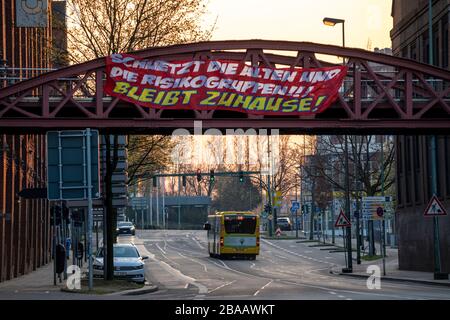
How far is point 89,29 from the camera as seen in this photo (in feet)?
139

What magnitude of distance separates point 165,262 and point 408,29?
2124 cm

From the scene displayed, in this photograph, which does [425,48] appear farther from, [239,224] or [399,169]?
[239,224]

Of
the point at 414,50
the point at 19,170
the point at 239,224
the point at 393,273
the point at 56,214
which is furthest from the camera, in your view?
the point at 239,224

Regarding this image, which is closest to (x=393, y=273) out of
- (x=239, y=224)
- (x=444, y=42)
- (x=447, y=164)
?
(x=447, y=164)

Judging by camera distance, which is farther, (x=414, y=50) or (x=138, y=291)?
(x=414, y=50)

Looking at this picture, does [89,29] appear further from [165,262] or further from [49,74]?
[165,262]

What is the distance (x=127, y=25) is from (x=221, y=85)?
5.96 metres

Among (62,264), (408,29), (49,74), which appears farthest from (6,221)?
(408,29)

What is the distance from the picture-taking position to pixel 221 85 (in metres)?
38.1

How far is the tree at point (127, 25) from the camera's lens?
41.6 metres

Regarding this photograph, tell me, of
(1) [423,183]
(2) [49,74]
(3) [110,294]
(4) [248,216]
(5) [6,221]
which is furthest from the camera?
(4) [248,216]

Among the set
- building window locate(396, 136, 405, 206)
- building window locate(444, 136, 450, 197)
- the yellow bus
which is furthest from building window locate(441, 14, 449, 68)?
the yellow bus

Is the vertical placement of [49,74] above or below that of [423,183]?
above

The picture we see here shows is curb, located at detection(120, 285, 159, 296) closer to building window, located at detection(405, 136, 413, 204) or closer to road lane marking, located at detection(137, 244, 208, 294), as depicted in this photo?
road lane marking, located at detection(137, 244, 208, 294)
